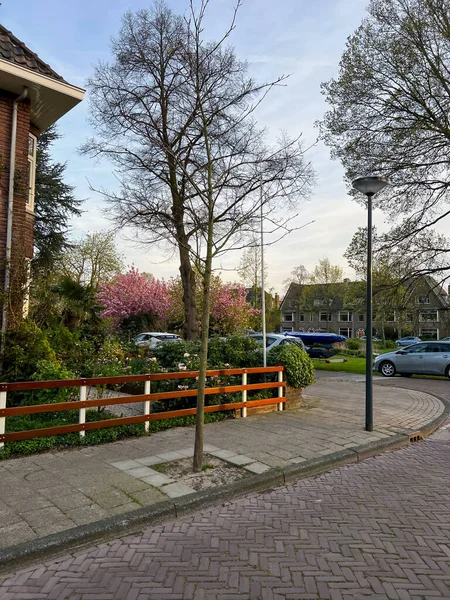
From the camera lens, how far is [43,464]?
5.02 m

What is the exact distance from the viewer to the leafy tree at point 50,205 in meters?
23.7

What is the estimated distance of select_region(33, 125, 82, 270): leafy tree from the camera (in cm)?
2369

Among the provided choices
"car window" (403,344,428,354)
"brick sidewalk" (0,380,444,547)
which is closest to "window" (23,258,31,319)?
"brick sidewalk" (0,380,444,547)

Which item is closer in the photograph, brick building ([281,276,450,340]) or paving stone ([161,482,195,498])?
paving stone ([161,482,195,498])

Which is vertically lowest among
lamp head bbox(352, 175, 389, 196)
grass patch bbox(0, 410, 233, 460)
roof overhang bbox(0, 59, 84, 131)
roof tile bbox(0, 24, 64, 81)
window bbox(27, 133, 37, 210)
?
grass patch bbox(0, 410, 233, 460)

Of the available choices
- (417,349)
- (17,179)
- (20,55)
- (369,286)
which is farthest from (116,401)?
(417,349)

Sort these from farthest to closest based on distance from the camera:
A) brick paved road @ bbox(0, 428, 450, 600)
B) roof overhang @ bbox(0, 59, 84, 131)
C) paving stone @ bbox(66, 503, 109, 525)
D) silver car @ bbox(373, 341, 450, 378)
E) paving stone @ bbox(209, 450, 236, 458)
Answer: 1. silver car @ bbox(373, 341, 450, 378)
2. roof overhang @ bbox(0, 59, 84, 131)
3. paving stone @ bbox(209, 450, 236, 458)
4. paving stone @ bbox(66, 503, 109, 525)
5. brick paved road @ bbox(0, 428, 450, 600)

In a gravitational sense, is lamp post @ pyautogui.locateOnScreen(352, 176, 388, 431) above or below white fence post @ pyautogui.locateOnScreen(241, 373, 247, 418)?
above

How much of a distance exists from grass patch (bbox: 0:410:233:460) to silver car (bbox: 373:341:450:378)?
42.4 feet

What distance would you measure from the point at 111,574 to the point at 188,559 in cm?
56

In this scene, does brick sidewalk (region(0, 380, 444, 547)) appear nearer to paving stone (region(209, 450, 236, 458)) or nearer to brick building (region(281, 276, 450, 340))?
paving stone (region(209, 450, 236, 458))

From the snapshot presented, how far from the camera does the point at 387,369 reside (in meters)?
18.5

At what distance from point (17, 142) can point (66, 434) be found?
22.1ft

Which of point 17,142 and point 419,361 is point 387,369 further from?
point 17,142
